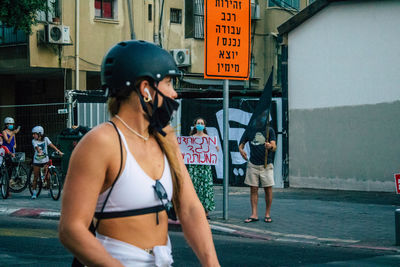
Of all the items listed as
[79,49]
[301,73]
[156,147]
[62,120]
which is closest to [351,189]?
[301,73]

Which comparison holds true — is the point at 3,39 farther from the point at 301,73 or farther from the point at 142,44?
the point at 142,44

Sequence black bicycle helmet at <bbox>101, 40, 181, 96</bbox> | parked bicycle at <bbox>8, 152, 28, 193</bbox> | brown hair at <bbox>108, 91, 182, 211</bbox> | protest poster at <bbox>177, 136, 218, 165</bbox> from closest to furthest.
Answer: black bicycle helmet at <bbox>101, 40, 181, 96</bbox> → brown hair at <bbox>108, 91, 182, 211</bbox> → protest poster at <bbox>177, 136, 218, 165</bbox> → parked bicycle at <bbox>8, 152, 28, 193</bbox>

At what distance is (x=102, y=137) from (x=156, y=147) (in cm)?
34

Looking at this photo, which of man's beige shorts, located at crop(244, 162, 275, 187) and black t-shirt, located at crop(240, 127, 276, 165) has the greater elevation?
black t-shirt, located at crop(240, 127, 276, 165)

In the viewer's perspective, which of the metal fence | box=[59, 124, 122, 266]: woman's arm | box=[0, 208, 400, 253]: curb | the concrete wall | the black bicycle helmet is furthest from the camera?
the metal fence

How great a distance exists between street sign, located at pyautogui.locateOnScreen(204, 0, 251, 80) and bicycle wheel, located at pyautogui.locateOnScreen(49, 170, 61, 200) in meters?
5.20

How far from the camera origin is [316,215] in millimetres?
12883

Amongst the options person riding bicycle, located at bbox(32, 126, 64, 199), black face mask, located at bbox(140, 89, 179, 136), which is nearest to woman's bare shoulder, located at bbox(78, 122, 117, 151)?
black face mask, located at bbox(140, 89, 179, 136)

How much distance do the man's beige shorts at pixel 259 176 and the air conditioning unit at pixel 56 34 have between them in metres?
A: 14.8

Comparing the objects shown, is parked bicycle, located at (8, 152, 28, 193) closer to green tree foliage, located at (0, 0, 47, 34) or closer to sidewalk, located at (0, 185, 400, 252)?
sidewalk, located at (0, 185, 400, 252)

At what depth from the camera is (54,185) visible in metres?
15.7

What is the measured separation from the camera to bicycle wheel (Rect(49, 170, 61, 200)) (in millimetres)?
15555

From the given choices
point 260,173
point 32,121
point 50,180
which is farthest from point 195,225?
point 32,121

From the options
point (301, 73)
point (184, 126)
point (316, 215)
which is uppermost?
point (301, 73)
